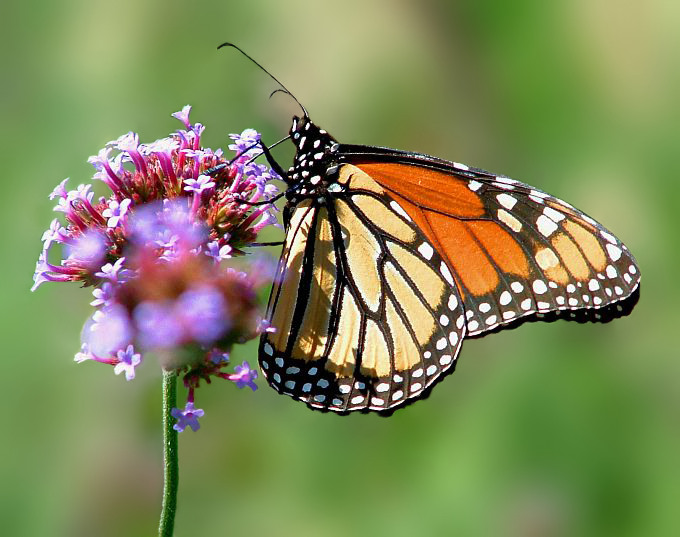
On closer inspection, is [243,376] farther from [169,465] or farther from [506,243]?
[506,243]

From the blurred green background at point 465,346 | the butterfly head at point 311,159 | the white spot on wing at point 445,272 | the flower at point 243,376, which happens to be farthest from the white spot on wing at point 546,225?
the blurred green background at point 465,346

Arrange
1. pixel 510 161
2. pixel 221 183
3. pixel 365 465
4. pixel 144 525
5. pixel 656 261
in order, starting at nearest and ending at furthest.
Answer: pixel 221 183 → pixel 144 525 → pixel 365 465 → pixel 656 261 → pixel 510 161

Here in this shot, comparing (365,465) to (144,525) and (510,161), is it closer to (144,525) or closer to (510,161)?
(144,525)

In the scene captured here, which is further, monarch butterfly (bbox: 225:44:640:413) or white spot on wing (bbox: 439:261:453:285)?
white spot on wing (bbox: 439:261:453:285)

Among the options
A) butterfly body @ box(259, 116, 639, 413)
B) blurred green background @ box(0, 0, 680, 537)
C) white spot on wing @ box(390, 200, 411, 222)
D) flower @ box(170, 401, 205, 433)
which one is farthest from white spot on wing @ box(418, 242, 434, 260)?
blurred green background @ box(0, 0, 680, 537)

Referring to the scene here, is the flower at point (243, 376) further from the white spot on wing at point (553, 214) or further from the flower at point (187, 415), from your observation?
the white spot on wing at point (553, 214)

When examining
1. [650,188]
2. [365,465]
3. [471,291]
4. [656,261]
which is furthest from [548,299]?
[650,188]

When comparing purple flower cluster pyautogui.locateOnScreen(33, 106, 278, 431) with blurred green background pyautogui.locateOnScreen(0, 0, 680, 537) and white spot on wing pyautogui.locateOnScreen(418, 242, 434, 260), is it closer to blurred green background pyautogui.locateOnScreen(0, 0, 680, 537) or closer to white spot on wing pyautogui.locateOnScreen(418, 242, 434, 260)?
white spot on wing pyautogui.locateOnScreen(418, 242, 434, 260)

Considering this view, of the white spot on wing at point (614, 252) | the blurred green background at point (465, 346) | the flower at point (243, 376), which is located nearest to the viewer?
the flower at point (243, 376)
